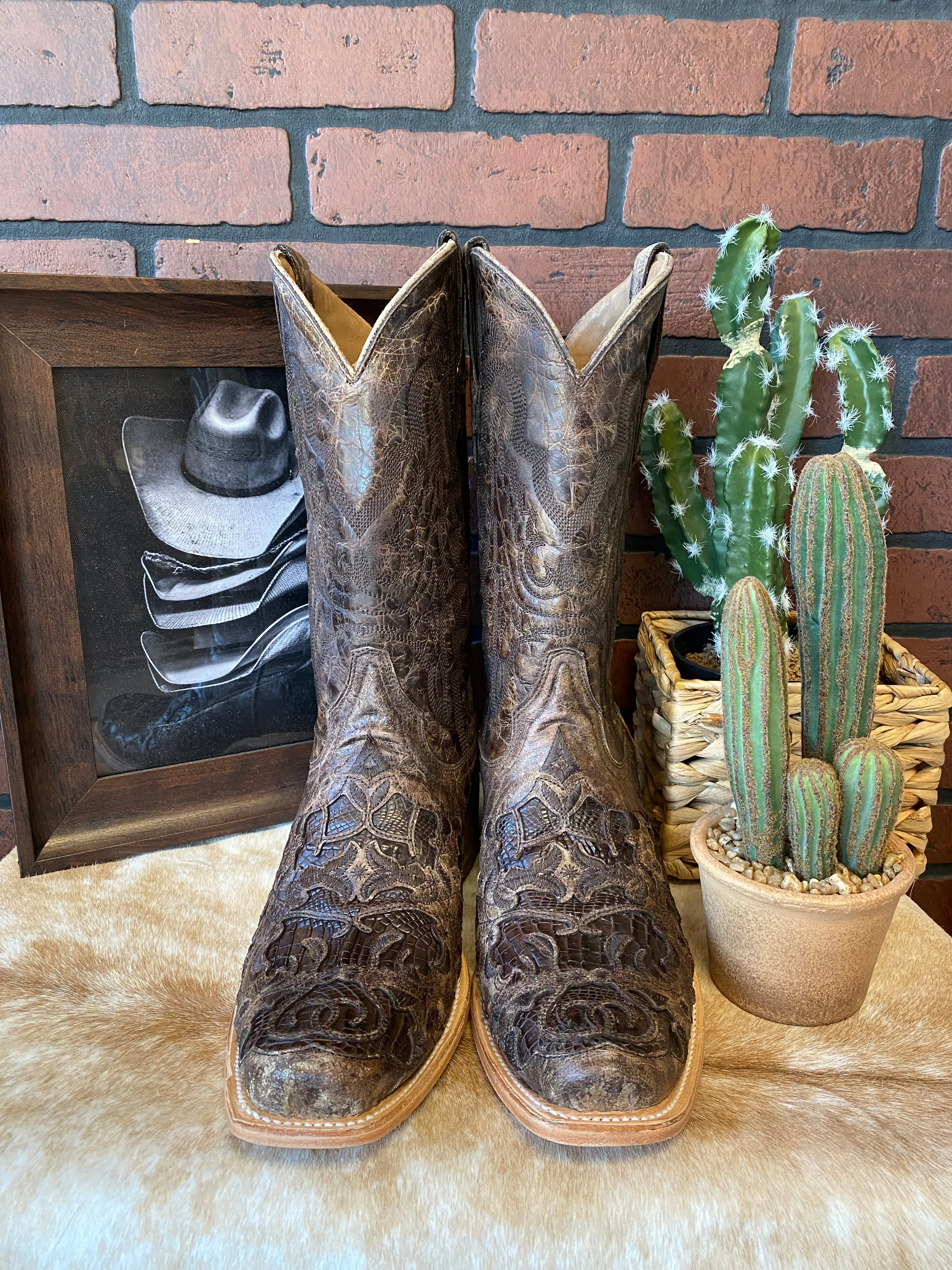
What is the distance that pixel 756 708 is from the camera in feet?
2.04

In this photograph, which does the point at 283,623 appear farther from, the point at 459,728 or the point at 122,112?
the point at 122,112

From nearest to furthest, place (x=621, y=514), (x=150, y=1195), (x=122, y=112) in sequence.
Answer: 1. (x=150, y=1195)
2. (x=621, y=514)
3. (x=122, y=112)

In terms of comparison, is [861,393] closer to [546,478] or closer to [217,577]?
[546,478]

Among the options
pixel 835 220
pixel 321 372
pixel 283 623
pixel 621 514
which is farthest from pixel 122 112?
pixel 835 220

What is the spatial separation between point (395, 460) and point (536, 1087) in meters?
0.52

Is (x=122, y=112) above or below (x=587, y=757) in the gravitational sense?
above

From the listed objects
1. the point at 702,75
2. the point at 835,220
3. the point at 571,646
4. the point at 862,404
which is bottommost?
the point at 571,646

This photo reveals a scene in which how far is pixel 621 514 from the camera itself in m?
0.78

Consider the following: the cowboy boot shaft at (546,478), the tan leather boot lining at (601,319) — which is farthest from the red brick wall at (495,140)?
the cowboy boot shaft at (546,478)

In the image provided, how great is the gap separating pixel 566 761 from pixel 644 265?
47 centimetres

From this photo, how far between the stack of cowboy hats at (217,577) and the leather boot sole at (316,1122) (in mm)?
406

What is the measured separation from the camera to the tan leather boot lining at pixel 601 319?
727 millimetres

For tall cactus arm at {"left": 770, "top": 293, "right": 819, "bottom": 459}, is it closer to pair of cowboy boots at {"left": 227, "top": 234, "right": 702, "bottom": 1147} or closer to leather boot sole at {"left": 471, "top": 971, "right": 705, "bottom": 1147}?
pair of cowboy boots at {"left": 227, "top": 234, "right": 702, "bottom": 1147}

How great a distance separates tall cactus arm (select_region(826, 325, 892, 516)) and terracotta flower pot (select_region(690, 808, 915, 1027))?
15.8 inches
